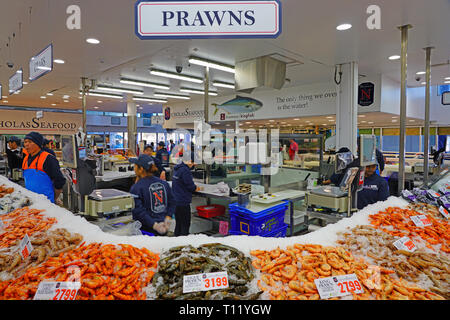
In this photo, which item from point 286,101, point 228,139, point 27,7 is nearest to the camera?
point 27,7

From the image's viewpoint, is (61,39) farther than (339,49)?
No

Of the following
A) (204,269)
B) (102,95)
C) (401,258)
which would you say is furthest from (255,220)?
(102,95)

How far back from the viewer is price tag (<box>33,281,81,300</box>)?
1.34 meters

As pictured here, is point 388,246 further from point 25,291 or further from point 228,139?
point 228,139

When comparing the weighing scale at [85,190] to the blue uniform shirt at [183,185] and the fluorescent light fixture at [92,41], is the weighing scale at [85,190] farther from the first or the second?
the fluorescent light fixture at [92,41]

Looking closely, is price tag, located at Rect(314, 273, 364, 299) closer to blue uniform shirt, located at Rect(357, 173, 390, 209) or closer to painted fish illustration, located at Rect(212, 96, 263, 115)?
blue uniform shirt, located at Rect(357, 173, 390, 209)

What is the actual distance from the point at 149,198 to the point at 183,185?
1.40 meters

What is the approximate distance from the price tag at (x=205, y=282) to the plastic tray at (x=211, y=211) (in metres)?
3.32

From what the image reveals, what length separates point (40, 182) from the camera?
3574 millimetres

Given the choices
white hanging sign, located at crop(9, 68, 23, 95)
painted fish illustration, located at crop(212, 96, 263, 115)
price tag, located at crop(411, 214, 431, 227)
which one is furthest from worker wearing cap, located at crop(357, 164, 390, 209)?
painted fish illustration, located at crop(212, 96, 263, 115)

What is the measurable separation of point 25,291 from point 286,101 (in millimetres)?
8881

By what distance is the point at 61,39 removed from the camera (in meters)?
4.83

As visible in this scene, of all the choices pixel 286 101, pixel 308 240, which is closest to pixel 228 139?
pixel 286 101

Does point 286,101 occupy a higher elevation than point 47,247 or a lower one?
higher
